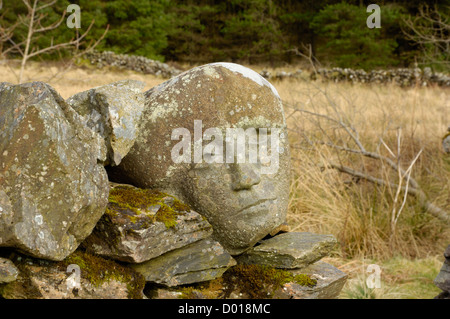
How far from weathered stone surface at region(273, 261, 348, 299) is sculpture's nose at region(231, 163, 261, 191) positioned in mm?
611

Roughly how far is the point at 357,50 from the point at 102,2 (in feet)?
37.0

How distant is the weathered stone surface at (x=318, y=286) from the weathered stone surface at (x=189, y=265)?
1.13ft

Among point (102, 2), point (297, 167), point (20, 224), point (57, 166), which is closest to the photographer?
point (20, 224)

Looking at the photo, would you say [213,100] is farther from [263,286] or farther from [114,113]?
[263,286]

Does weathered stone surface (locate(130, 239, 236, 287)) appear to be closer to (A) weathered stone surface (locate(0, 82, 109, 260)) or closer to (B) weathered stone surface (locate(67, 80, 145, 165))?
(A) weathered stone surface (locate(0, 82, 109, 260))

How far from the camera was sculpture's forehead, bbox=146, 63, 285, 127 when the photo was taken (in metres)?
2.39

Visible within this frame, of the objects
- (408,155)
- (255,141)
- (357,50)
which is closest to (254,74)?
(255,141)

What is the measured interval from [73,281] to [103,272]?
0.14m

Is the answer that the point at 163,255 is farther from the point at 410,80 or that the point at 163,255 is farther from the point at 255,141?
the point at 410,80

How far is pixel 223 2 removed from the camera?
22547 mm

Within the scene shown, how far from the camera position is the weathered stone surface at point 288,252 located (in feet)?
8.22
